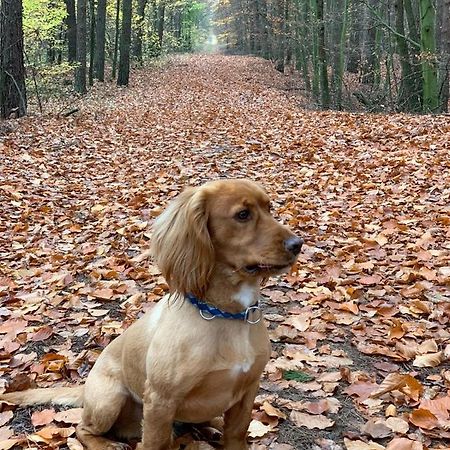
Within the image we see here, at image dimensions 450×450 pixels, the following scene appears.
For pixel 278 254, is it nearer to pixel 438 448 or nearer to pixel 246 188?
pixel 246 188

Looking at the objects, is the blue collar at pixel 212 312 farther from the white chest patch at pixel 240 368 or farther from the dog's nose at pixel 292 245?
the dog's nose at pixel 292 245

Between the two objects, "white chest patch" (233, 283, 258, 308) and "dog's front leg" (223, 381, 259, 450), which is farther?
"dog's front leg" (223, 381, 259, 450)

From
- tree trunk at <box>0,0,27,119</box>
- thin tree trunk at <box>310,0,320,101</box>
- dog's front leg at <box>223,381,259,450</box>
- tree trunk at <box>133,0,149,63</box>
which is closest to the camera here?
dog's front leg at <box>223,381,259,450</box>

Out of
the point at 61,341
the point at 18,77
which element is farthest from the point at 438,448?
→ the point at 18,77

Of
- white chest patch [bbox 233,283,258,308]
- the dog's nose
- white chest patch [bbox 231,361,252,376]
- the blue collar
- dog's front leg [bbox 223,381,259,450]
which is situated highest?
the dog's nose

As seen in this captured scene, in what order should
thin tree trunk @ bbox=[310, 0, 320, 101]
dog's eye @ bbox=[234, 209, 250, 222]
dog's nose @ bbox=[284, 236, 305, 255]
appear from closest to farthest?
1. dog's nose @ bbox=[284, 236, 305, 255]
2. dog's eye @ bbox=[234, 209, 250, 222]
3. thin tree trunk @ bbox=[310, 0, 320, 101]

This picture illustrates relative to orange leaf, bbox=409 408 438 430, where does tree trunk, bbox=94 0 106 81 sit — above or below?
above

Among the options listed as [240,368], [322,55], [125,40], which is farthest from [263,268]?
[125,40]

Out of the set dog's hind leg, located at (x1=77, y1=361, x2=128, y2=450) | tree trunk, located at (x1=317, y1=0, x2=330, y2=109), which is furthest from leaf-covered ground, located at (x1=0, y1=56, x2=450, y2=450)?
tree trunk, located at (x1=317, y1=0, x2=330, y2=109)

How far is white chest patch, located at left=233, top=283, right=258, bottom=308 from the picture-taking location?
281cm

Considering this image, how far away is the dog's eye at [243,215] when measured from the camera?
9.21 feet

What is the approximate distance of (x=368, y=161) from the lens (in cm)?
1064

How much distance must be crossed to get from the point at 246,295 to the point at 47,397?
1.66 m

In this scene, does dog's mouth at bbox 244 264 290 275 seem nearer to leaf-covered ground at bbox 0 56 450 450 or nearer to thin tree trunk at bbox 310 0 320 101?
leaf-covered ground at bbox 0 56 450 450
